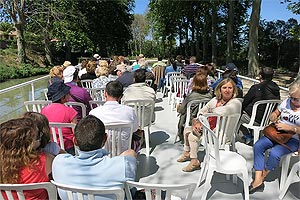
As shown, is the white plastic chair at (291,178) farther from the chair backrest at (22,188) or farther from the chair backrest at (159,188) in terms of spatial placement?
the chair backrest at (22,188)

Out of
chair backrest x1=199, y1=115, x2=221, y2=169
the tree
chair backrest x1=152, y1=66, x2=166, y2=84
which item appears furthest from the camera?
the tree

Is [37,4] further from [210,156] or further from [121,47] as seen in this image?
[210,156]

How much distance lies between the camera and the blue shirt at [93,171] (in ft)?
4.88

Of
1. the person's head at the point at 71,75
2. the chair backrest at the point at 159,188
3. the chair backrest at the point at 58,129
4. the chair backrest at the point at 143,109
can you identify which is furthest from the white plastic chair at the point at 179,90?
the chair backrest at the point at 159,188

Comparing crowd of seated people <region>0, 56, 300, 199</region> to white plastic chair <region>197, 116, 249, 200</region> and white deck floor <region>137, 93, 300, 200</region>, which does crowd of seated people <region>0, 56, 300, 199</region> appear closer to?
white deck floor <region>137, 93, 300, 200</region>

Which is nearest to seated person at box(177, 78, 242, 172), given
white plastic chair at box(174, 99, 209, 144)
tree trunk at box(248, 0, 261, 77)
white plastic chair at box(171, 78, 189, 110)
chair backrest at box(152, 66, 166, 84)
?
white plastic chair at box(174, 99, 209, 144)

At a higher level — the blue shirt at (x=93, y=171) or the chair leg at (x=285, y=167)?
the blue shirt at (x=93, y=171)

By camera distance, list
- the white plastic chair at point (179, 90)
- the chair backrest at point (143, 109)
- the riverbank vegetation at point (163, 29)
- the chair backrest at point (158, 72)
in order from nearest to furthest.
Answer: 1. the chair backrest at point (143, 109)
2. the white plastic chair at point (179, 90)
3. the chair backrest at point (158, 72)
4. the riverbank vegetation at point (163, 29)

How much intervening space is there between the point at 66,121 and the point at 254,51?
9.81m

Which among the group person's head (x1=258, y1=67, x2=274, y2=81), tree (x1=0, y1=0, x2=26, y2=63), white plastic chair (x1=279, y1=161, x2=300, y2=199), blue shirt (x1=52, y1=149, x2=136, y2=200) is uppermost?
tree (x1=0, y1=0, x2=26, y2=63)

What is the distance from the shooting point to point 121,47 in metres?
26.6

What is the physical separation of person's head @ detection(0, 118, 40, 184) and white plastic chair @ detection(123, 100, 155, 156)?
70.7 inches

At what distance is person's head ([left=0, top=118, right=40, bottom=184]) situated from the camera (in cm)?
153

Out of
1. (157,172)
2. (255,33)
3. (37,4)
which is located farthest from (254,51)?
(37,4)
